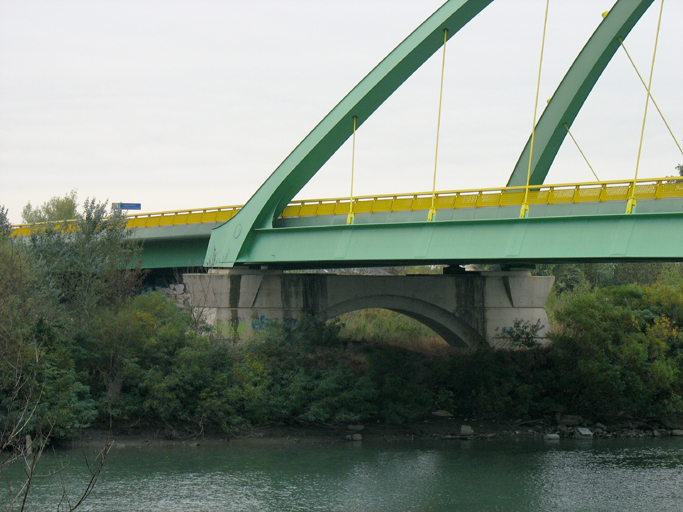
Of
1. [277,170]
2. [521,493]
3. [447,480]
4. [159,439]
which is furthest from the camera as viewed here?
[277,170]

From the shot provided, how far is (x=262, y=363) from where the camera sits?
28578mm

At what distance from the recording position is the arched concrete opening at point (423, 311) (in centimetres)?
3344

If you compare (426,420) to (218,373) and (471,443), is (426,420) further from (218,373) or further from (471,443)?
(218,373)

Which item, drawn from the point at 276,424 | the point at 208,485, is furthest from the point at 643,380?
the point at 208,485

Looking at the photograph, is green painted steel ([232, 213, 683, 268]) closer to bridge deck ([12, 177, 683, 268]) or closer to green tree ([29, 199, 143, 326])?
bridge deck ([12, 177, 683, 268])

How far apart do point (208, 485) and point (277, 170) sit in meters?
12.1

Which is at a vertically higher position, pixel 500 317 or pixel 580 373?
pixel 500 317

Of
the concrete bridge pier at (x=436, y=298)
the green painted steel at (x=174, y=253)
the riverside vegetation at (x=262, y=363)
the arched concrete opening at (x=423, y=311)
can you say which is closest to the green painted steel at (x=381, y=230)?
the green painted steel at (x=174, y=253)

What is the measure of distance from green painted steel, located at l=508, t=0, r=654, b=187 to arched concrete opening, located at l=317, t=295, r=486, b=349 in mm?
7663

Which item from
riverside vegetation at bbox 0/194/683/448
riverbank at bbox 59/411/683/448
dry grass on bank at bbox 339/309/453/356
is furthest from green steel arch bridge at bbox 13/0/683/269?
riverbank at bbox 59/411/683/448

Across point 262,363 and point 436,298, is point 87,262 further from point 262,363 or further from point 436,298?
point 436,298

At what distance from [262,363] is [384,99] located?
1083 centimetres

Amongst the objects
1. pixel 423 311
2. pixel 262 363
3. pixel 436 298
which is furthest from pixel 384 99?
pixel 423 311

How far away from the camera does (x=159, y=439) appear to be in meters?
26.2
